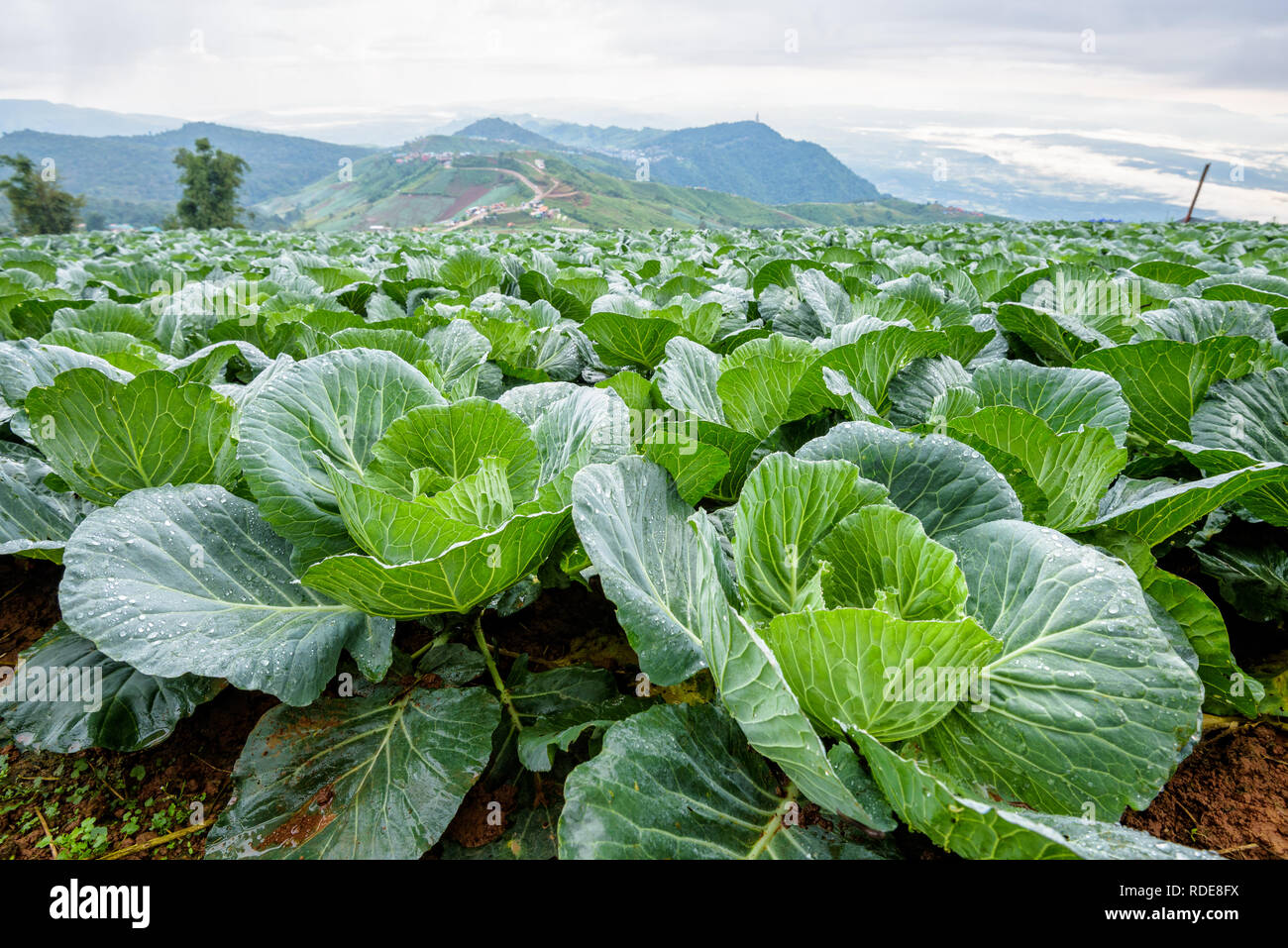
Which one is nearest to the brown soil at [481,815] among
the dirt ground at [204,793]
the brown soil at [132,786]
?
the dirt ground at [204,793]

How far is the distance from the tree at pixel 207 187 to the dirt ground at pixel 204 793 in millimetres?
79796

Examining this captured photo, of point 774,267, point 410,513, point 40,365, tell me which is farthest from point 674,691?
point 774,267

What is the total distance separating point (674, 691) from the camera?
207cm

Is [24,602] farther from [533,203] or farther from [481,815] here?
[533,203]

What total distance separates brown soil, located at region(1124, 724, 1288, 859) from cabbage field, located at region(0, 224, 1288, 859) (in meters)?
0.09

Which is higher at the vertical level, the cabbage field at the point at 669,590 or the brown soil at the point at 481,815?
the cabbage field at the point at 669,590

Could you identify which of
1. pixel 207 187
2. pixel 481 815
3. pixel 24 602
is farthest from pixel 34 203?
pixel 481 815

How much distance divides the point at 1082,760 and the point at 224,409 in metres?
2.42

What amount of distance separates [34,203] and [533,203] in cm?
6867

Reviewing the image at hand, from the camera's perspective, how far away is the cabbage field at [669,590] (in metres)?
1.25

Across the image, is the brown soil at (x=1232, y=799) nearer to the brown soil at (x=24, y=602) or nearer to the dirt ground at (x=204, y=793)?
the dirt ground at (x=204, y=793)

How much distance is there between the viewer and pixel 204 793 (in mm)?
1852

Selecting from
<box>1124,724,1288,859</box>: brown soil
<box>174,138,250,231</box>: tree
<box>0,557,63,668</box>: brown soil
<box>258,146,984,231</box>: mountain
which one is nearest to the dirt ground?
<box>1124,724,1288,859</box>: brown soil

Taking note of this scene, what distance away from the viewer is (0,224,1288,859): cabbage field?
4.10ft
